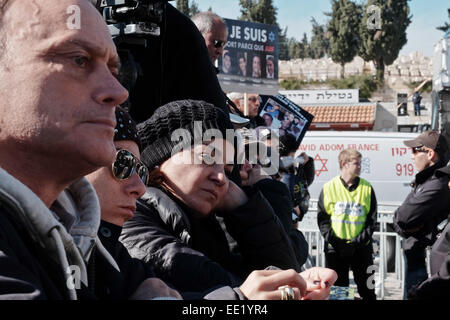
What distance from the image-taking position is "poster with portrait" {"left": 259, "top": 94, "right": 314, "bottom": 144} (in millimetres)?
5121

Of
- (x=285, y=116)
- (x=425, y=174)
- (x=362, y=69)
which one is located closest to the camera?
(x=285, y=116)

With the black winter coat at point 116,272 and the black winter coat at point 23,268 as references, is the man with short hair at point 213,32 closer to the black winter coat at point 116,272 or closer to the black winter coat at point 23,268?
the black winter coat at point 116,272

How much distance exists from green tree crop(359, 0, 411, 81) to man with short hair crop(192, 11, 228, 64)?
1360cm

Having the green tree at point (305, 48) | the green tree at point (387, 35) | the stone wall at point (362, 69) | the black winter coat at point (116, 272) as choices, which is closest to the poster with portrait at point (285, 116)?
the black winter coat at point (116, 272)

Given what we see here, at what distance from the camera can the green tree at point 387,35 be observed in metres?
22.1

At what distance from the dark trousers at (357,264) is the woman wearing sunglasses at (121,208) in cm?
486

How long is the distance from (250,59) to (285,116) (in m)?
1.35

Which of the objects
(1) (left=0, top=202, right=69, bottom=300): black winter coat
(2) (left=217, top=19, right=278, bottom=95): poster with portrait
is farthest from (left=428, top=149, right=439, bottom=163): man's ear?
(1) (left=0, top=202, right=69, bottom=300): black winter coat

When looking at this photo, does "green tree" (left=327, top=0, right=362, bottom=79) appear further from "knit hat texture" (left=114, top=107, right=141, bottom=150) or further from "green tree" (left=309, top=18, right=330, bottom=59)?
"knit hat texture" (left=114, top=107, right=141, bottom=150)

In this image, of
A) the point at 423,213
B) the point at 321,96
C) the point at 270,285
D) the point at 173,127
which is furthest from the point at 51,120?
the point at 321,96

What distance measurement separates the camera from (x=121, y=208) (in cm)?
165

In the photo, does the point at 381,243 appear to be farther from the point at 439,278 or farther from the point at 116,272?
the point at 116,272

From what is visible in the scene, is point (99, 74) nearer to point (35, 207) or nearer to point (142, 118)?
point (35, 207)

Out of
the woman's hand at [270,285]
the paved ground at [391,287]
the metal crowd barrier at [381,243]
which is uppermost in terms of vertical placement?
the woman's hand at [270,285]
